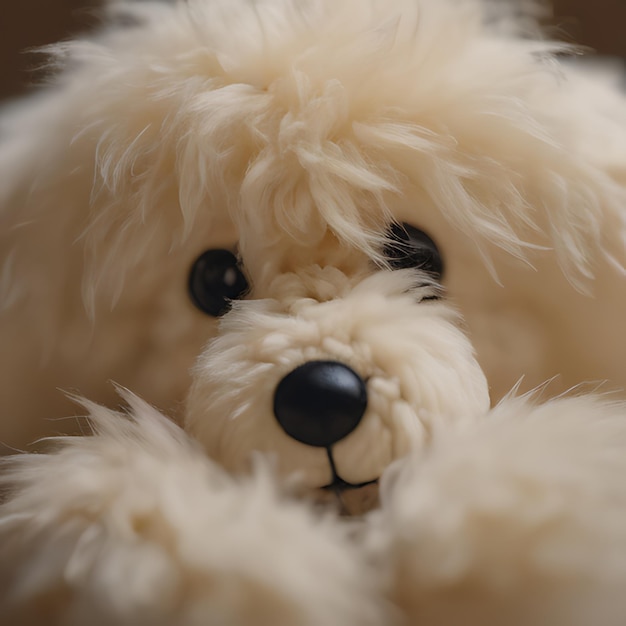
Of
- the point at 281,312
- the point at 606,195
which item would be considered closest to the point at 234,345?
the point at 281,312

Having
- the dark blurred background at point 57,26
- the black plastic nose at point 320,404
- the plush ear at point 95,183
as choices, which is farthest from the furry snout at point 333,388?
the dark blurred background at point 57,26

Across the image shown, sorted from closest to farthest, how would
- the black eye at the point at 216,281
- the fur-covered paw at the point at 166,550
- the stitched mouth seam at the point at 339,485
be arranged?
1. the fur-covered paw at the point at 166,550
2. the stitched mouth seam at the point at 339,485
3. the black eye at the point at 216,281

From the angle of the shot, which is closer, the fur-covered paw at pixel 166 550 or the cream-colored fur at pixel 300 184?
the fur-covered paw at pixel 166 550

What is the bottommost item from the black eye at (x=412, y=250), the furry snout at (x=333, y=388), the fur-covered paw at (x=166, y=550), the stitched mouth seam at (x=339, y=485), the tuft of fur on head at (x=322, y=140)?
the stitched mouth seam at (x=339, y=485)

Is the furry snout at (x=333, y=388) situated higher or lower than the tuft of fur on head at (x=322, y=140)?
Answer: lower

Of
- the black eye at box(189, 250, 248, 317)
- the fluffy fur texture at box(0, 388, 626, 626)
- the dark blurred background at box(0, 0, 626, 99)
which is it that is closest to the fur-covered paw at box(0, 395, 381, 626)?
the fluffy fur texture at box(0, 388, 626, 626)

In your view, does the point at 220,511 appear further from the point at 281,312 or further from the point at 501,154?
the point at 501,154

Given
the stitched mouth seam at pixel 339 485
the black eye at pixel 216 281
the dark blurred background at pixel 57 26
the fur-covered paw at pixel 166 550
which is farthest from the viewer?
the dark blurred background at pixel 57 26

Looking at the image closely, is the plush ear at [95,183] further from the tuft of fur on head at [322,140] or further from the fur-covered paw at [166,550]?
the fur-covered paw at [166,550]
